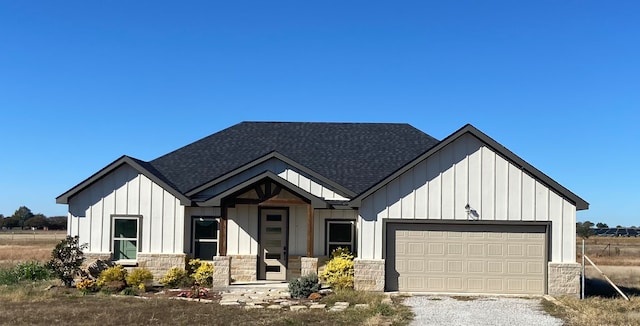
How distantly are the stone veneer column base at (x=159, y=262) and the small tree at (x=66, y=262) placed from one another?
1943mm

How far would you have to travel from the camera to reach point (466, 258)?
18.0 meters

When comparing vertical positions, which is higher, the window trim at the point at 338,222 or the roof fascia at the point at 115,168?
the roof fascia at the point at 115,168

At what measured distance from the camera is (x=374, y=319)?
13078 mm

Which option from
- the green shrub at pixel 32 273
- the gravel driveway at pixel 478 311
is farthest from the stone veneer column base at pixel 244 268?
the green shrub at pixel 32 273

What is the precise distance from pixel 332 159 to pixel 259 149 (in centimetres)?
313

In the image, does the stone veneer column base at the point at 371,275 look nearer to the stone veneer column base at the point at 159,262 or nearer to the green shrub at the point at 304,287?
the green shrub at the point at 304,287

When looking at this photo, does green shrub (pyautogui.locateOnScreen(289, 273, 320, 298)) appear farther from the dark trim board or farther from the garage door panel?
the garage door panel

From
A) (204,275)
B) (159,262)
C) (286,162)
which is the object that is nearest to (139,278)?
(159,262)

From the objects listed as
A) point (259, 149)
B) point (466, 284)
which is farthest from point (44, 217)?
point (466, 284)

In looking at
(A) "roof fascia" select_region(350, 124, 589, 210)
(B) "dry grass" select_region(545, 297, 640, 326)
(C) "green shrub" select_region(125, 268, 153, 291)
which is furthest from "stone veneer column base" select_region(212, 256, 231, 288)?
(B) "dry grass" select_region(545, 297, 640, 326)

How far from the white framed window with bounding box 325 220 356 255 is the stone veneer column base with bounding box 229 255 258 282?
8.77 ft

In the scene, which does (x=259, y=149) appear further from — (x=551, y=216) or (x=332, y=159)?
(x=551, y=216)

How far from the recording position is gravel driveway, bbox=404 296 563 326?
43.5ft

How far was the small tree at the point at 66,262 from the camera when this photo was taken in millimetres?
18844
